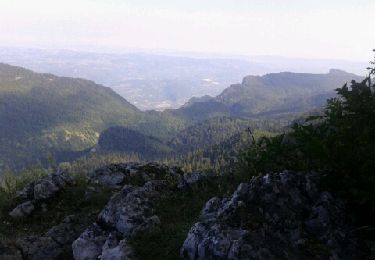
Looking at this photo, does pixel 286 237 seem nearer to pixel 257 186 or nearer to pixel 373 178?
pixel 257 186

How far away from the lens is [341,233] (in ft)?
46.0

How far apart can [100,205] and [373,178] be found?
49.8 feet

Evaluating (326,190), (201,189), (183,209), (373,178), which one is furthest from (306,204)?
(201,189)

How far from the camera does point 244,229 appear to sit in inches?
538

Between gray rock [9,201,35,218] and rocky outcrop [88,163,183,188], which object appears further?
rocky outcrop [88,163,183,188]

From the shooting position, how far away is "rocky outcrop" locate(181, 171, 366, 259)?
1316cm

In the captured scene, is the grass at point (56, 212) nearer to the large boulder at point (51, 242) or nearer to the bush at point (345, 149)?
the large boulder at point (51, 242)

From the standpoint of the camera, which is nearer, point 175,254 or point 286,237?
point 286,237

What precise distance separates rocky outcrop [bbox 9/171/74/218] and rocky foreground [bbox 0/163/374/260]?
3.70 m

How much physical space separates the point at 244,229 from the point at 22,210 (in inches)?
593

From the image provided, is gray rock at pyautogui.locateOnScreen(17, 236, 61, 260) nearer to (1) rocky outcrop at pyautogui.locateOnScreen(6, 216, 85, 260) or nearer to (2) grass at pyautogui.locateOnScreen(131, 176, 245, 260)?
(1) rocky outcrop at pyautogui.locateOnScreen(6, 216, 85, 260)

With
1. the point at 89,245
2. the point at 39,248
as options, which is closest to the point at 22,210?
the point at 39,248

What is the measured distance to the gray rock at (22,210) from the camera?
2369 centimetres

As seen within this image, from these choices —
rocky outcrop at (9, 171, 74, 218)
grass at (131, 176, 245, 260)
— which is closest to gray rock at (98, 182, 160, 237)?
grass at (131, 176, 245, 260)
